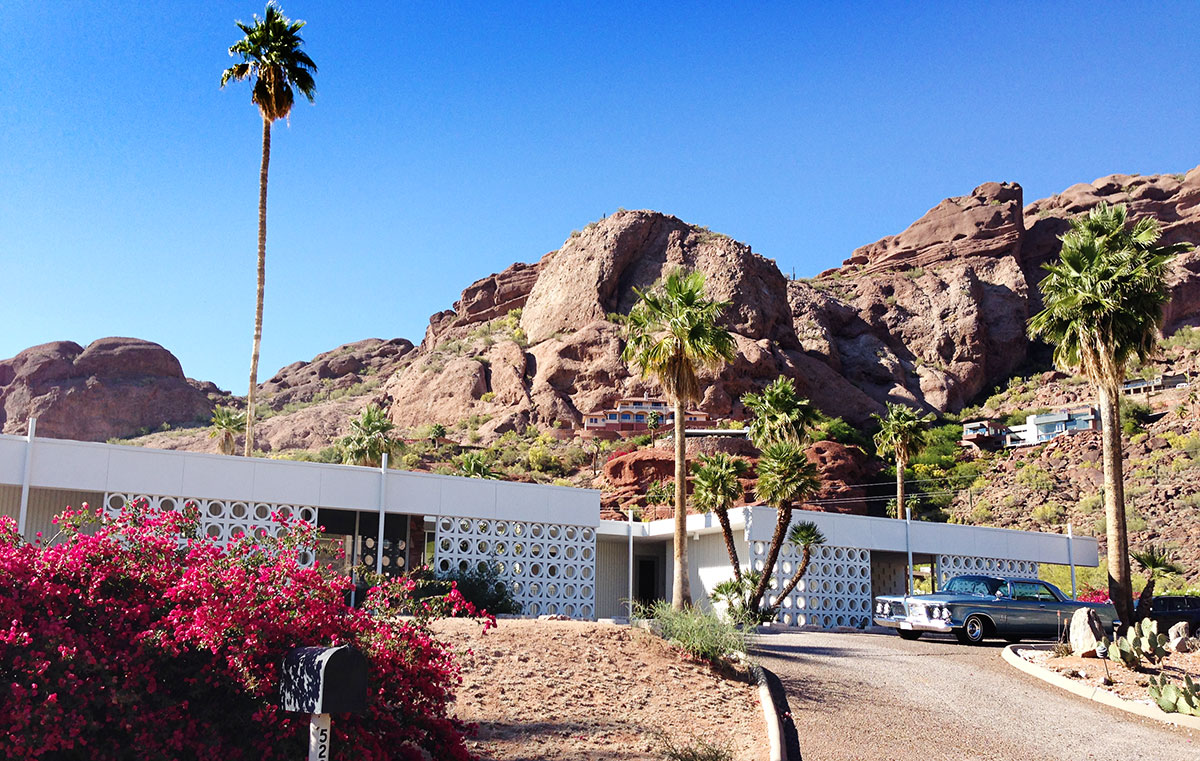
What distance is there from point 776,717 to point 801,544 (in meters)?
19.7

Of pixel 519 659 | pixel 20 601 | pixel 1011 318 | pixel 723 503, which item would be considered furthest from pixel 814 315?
pixel 20 601

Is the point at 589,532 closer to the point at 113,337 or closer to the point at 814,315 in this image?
the point at 814,315

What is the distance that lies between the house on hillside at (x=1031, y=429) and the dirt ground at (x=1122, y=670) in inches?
2642

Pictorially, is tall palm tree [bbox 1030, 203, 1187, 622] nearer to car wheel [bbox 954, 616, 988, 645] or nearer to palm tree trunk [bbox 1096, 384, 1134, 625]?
palm tree trunk [bbox 1096, 384, 1134, 625]

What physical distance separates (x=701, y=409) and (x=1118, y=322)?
160ft

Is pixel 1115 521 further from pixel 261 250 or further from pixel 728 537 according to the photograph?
pixel 261 250

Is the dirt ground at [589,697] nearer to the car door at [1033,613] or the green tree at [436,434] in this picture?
the car door at [1033,613]

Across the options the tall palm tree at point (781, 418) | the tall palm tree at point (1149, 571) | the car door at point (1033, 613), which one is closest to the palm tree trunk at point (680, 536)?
the car door at point (1033, 613)

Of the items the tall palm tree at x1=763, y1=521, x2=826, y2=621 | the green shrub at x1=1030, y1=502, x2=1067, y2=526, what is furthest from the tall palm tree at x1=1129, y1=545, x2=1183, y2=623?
the green shrub at x1=1030, y1=502, x2=1067, y2=526

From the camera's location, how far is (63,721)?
7230mm

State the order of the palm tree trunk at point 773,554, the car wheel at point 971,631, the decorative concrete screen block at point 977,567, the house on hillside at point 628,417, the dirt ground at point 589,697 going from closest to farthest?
the dirt ground at point 589,697 < the car wheel at point 971,631 < the palm tree trunk at point 773,554 < the decorative concrete screen block at point 977,567 < the house on hillside at point 628,417

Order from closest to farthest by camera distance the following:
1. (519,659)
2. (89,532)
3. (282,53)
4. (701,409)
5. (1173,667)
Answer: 1. (519,659)
2. (1173,667)
3. (89,532)
4. (282,53)
5. (701,409)

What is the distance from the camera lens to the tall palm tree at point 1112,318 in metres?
23.0

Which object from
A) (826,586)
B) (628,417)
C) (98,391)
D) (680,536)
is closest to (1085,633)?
(680,536)
